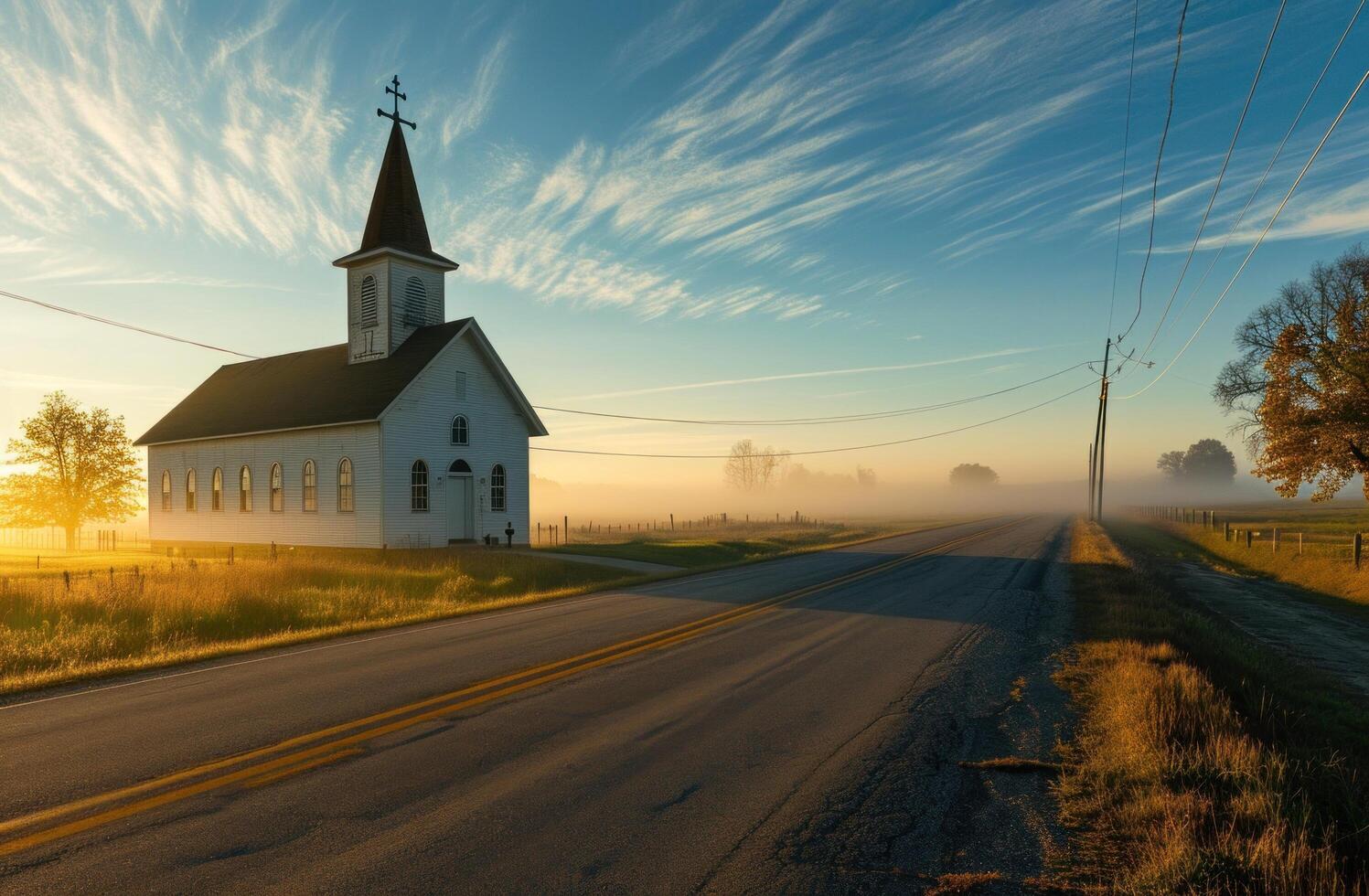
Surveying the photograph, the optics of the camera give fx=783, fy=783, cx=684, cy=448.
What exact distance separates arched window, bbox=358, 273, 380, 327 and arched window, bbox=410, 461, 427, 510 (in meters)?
7.07

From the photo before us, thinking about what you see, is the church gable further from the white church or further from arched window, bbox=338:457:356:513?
arched window, bbox=338:457:356:513

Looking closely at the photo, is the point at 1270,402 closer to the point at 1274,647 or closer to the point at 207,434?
the point at 1274,647

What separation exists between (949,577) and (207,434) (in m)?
30.7

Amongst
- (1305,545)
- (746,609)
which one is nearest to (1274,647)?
(746,609)

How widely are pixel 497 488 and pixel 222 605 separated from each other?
56.5 ft

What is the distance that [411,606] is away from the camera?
52.7 ft

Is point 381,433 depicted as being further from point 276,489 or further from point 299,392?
point 299,392

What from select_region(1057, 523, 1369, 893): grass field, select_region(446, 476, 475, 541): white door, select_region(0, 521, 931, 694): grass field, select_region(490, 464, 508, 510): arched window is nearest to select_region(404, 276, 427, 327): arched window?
select_region(490, 464, 508, 510): arched window

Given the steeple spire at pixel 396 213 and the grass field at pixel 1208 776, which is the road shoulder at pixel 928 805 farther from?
the steeple spire at pixel 396 213

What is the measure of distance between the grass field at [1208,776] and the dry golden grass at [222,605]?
10.5 m

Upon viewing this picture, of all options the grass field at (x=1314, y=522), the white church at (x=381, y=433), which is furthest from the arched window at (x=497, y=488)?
the grass field at (x=1314, y=522)

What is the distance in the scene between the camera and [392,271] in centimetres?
3094

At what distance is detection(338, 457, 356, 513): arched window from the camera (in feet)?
93.2

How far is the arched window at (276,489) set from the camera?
31.1 metres
